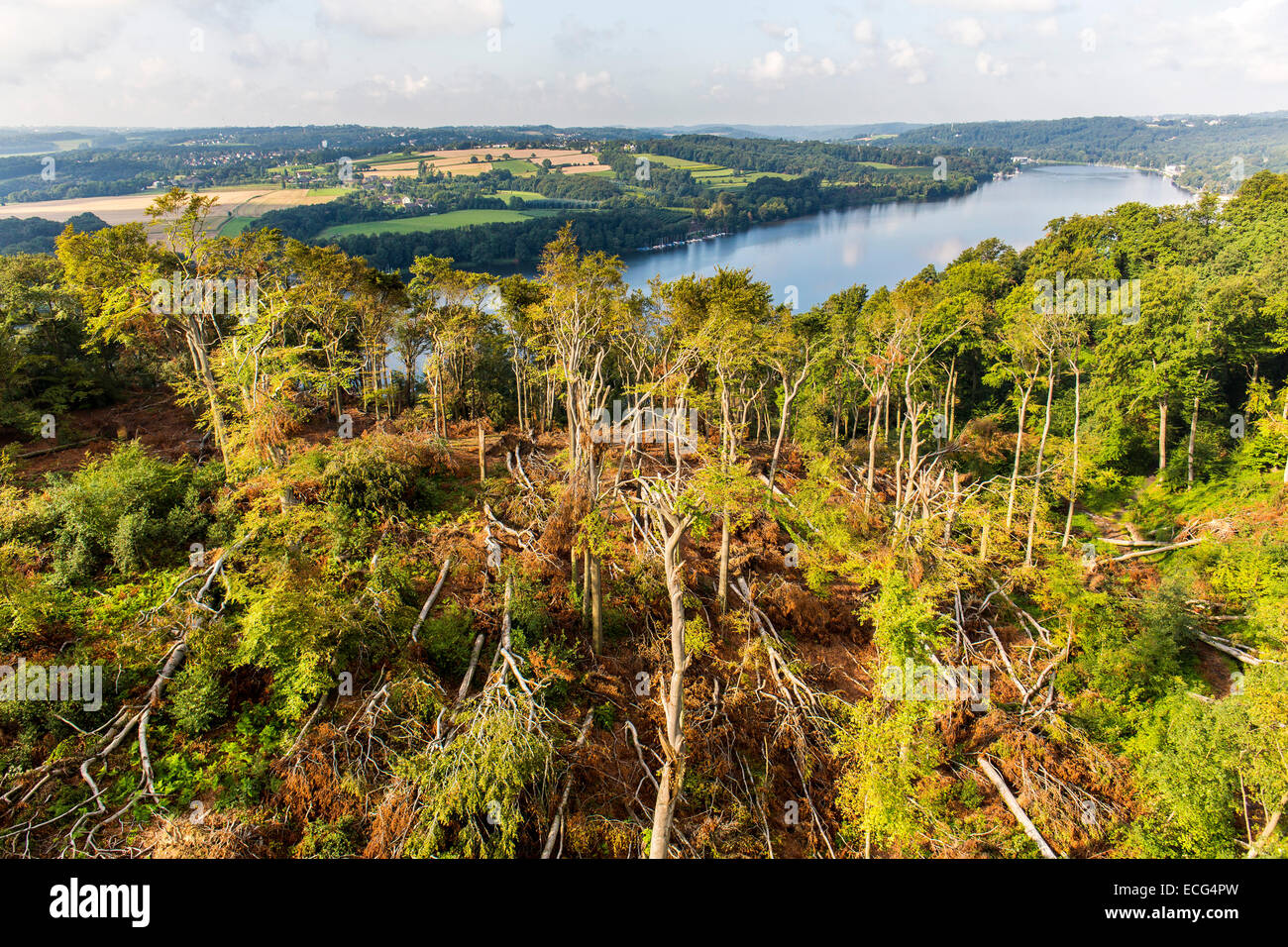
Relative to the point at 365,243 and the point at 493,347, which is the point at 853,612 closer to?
the point at 493,347

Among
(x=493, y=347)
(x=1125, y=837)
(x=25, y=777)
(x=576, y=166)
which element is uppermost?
(x=576, y=166)

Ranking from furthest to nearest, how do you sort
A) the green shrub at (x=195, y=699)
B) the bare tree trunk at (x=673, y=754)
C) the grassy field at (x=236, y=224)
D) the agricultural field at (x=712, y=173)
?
the agricultural field at (x=712, y=173), the grassy field at (x=236, y=224), the green shrub at (x=195, y=699), the bare tree trunk at (x=673, y=754)

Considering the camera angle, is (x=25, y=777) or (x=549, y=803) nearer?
(x=25, y=777)

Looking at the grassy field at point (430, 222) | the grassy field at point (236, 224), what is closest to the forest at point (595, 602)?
the grassy field at point (236, 224)

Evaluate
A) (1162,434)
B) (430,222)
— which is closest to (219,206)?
(430,222)

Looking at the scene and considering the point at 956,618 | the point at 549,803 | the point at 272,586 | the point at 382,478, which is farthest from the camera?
the point at 382,478

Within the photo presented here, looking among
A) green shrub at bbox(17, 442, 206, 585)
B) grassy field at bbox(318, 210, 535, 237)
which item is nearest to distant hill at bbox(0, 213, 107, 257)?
grassy field at bbox(318, 210, 535, 237)

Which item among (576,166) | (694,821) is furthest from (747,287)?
(576,166)

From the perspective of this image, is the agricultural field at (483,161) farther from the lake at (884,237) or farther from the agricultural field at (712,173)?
the lake at (884,237)
